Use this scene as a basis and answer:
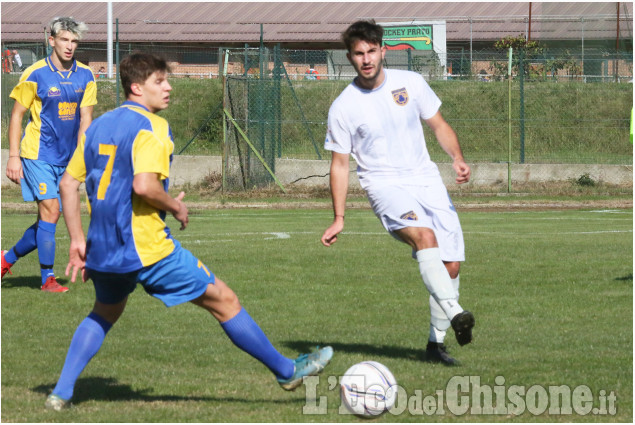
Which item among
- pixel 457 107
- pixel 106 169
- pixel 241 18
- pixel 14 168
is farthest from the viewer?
pixel 241 18

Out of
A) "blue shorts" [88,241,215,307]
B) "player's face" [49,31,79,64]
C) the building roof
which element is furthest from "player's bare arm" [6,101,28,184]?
the building roof

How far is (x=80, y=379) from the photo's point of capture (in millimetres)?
5980

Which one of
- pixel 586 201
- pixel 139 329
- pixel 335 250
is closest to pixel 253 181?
pixel 586 201

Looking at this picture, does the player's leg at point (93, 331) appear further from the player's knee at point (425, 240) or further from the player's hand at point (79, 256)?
the player's knee at point (425, 240)

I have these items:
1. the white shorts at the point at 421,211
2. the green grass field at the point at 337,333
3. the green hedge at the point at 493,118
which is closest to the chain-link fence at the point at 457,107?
the green hedge at the point at 493,118

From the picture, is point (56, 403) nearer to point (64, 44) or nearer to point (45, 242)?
point (45, 242)

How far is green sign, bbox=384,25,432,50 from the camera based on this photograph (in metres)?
38.2

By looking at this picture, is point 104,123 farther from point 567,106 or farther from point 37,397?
point 567,106

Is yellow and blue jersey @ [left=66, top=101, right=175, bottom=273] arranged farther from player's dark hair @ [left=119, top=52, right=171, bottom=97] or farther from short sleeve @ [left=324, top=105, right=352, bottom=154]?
short sleeve @ [left=324, top=105, right=352, bottom=154]

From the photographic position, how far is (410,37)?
3884cm

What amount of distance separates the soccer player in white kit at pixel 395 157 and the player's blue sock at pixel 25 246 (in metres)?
4.00

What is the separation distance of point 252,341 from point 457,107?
74.1ft

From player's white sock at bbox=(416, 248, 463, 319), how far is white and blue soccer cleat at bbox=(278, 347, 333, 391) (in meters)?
0.90

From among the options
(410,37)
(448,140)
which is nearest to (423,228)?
(448,140)
